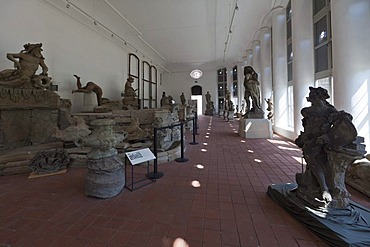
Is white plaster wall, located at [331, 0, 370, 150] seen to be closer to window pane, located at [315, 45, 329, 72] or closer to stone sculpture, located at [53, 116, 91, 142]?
window pane, located at [315, 45, 329, 72]

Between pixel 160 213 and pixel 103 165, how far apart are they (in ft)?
3.44

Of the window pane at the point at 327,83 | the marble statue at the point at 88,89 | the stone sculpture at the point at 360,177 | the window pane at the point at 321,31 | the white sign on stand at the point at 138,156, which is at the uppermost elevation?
the window pane at the point at 321,31

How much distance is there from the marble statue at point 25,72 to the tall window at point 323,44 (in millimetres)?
7554

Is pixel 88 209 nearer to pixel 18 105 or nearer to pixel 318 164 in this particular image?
pixel 318 164

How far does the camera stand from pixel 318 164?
200 centimetres

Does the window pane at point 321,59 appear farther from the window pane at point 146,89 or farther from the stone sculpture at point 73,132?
the window pane at point 146,89

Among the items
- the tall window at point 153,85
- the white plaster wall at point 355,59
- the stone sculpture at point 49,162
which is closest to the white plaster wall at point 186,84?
the tall window at point 153,85

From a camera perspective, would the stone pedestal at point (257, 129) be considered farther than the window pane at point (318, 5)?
Yes

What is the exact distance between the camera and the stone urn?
2.53 m

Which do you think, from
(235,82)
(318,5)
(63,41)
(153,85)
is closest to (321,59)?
(318,5)

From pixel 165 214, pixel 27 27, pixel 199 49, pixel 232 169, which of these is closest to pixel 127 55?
pixel 199 49

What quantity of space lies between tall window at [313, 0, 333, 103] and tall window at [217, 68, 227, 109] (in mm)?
16787

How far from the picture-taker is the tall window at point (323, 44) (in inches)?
201

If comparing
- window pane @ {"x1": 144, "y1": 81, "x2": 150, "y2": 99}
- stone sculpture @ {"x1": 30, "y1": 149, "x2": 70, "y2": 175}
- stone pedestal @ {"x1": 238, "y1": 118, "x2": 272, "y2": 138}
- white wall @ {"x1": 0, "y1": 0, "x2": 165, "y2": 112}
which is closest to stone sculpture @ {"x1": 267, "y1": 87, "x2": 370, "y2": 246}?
stone sculpture @ {"x1": 30, "y1": 149, "x2": 70, "y2": 175}
